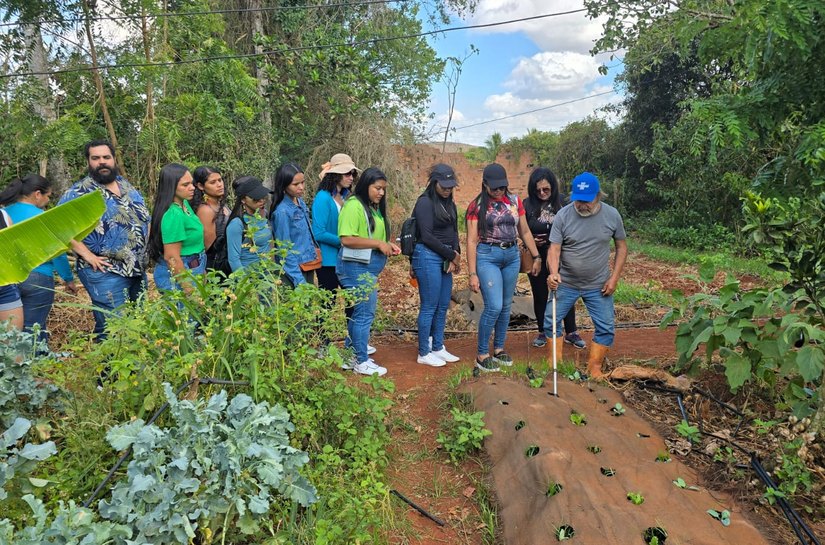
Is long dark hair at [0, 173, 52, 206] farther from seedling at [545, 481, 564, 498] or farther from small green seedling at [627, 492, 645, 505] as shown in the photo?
small green seedling at [627, 492, 645, 505]

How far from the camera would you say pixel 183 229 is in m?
3.77

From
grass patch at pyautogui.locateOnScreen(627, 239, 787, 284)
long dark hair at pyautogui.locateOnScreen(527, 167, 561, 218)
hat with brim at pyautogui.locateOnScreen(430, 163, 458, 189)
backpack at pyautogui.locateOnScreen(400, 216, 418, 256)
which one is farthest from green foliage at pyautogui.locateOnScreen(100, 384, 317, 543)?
grass patch at pyautogui.locateOnScreen(627, 239, 787, 284)

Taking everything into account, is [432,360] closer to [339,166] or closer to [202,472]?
[339,166]

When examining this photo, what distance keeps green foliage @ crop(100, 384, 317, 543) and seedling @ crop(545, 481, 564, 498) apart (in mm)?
1198

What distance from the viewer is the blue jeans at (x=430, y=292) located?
462 centimetres

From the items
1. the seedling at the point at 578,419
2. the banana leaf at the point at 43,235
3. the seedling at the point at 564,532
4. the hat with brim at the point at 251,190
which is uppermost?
the hat with brim at the point at 251,190

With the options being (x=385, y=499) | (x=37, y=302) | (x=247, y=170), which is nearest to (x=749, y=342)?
(x=385, y=499)

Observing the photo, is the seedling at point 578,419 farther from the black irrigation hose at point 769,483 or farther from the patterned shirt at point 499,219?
the patterned shirt at point 499,219

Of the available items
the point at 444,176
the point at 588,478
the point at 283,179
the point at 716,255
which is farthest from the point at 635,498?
the point at 716,255

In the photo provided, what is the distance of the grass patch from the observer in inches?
376

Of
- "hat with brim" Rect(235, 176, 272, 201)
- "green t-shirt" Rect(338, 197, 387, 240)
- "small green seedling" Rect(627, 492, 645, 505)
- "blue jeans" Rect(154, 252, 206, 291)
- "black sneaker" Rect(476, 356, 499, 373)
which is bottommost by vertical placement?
"small green seedling" Rect(627, 492, 645, 505)

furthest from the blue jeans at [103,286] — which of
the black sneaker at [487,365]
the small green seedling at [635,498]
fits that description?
the small green seedling at [635,498]

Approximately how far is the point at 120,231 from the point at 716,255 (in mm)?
8139

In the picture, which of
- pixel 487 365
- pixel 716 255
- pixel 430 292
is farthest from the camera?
pixel 716 255
